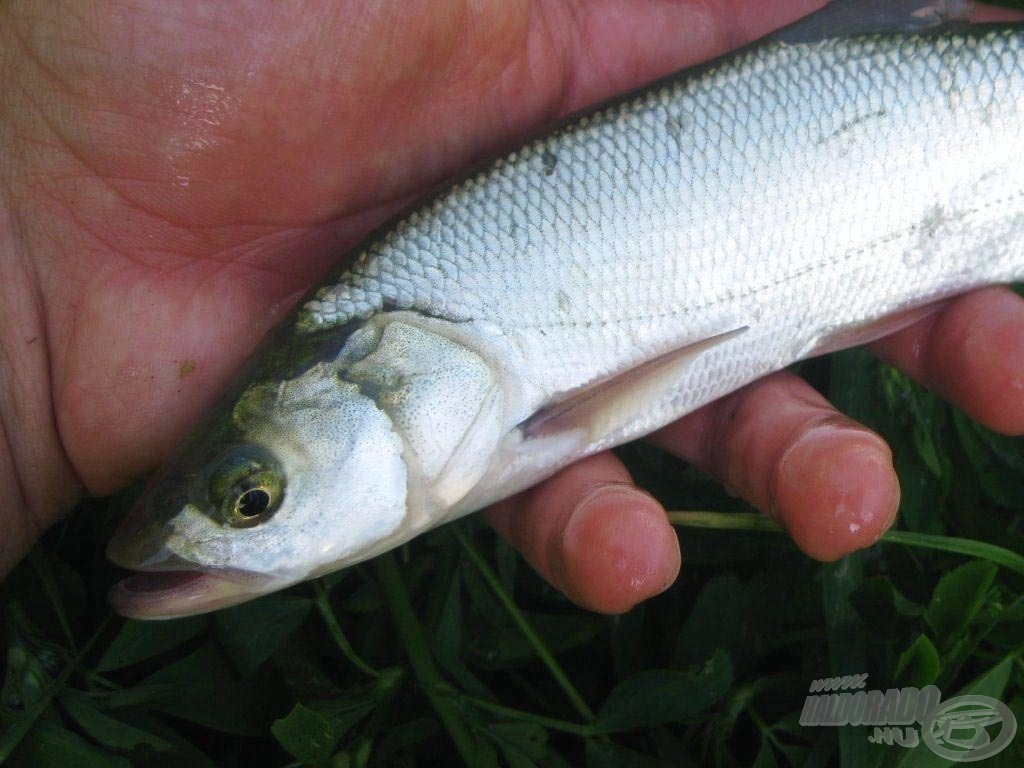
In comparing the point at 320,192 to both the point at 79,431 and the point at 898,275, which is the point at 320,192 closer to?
the point at 79,431

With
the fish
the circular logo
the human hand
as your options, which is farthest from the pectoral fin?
the circular logo

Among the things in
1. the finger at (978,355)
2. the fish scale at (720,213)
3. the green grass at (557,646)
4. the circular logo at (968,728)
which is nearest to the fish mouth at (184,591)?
the green grass at (557,646)

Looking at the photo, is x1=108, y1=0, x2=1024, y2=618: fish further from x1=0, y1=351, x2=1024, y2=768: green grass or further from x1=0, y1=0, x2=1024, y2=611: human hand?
x1=0, y1=351, x2=1024, y2=768: green grass

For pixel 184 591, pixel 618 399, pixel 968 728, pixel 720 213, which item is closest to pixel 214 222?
pixel 184 591

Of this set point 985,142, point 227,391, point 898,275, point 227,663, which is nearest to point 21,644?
point 227,663

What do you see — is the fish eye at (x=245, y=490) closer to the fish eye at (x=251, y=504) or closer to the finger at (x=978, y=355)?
the fish eye at (x=251, y=504)

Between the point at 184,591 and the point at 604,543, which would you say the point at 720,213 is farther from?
the point at 184,591
